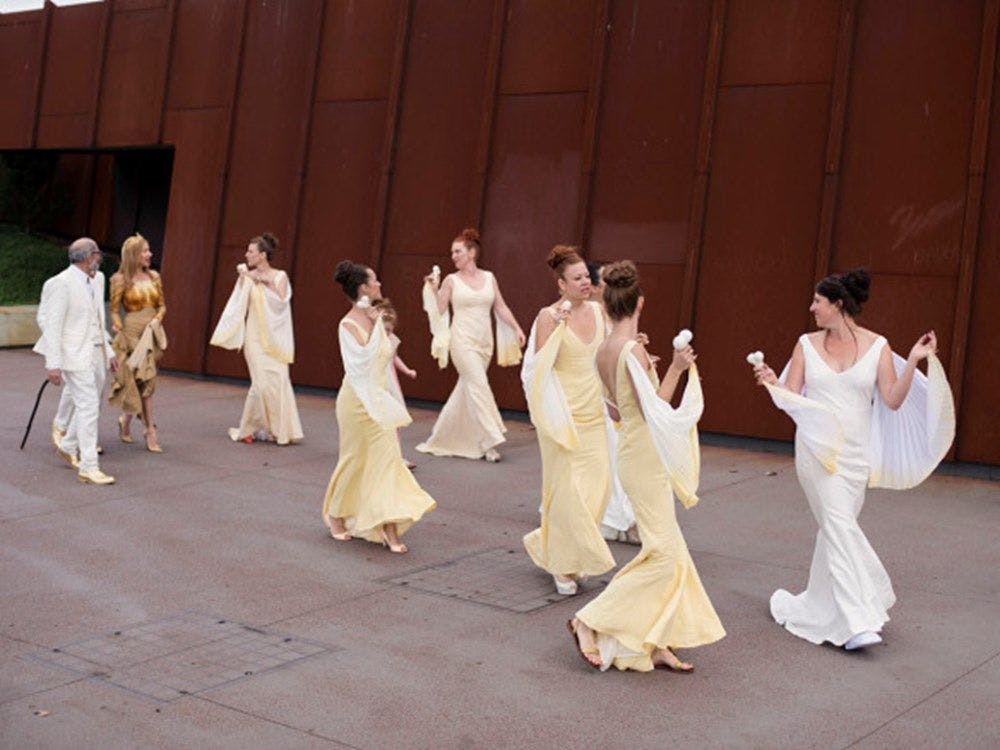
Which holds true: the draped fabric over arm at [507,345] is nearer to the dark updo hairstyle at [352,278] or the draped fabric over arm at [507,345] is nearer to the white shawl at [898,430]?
the dark updo hairstyle at [352,278]

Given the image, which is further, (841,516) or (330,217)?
(330,217)

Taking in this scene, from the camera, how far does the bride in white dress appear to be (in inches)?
312

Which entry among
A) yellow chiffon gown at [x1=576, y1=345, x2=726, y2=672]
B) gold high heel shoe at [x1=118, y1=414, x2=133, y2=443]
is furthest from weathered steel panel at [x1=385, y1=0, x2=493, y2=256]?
yellow chiffon gown at [x1=576, y1=345, x2=726, y2=672]

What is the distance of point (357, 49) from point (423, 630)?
12147 mm

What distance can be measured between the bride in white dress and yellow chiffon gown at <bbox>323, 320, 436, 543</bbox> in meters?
2.81

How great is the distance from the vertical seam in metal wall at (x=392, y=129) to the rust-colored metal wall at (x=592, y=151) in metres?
0.04

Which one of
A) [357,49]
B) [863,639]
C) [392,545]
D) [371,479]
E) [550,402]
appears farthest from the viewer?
[357,49]

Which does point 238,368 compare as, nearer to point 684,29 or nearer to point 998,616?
point 684,29

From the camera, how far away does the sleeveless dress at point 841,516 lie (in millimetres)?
7887

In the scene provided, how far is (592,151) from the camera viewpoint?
16188mm

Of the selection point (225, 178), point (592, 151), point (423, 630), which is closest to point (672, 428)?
point (423, 630)

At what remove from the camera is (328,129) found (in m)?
19.0

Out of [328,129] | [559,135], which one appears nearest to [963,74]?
[559,135]

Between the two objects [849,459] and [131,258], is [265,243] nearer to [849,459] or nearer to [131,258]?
[131,258]
